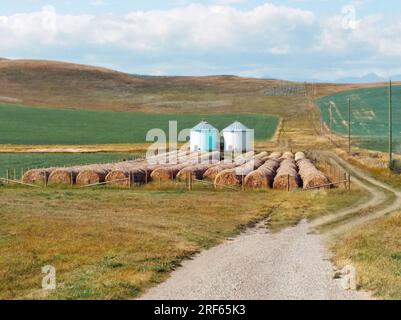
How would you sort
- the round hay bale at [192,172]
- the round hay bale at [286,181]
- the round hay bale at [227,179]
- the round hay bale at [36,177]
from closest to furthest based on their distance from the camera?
the round hay bale at [286,181], the round hay bale at [227,179], the round hay bale at [36,177], the round hay bale at [192,172]

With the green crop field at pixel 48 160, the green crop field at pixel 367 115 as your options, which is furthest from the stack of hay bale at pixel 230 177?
the green crop field at pixel 367 115

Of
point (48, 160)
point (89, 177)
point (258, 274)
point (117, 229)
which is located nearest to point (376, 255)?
point (258, 274)

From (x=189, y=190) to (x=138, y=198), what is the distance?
515 centimetres

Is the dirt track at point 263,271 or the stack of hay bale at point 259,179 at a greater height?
the stack of hay bale at point 259,179

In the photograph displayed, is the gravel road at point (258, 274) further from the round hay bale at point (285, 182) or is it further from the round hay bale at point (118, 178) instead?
the round hay bale at point (118, 178)

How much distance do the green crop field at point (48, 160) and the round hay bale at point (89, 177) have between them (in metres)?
6.86

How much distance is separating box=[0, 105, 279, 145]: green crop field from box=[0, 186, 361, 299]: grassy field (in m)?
48.8

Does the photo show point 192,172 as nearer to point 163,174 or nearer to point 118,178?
point 163,174

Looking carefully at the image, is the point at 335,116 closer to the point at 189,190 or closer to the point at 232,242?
the point at 189,190

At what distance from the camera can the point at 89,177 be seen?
1652 inches

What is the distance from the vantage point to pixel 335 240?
22.2m

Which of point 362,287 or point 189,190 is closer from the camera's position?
point 362,287

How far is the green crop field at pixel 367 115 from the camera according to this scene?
279 ft

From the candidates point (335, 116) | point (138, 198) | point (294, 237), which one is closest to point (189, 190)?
point (138, 198)
